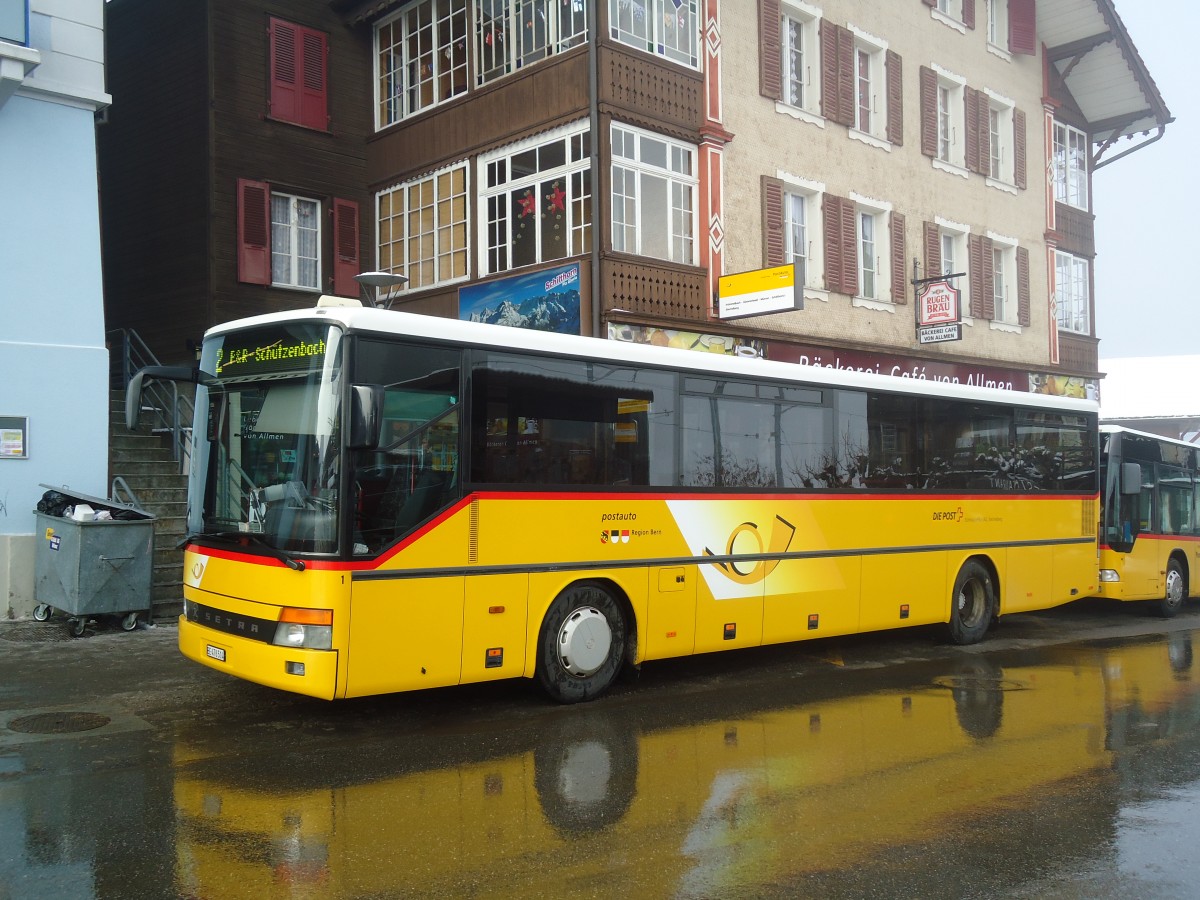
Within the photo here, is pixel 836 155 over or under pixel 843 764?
over

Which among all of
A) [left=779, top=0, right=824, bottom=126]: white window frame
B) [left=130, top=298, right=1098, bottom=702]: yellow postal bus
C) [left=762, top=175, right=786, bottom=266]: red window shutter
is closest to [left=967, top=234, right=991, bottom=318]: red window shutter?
[left=779, top=0, right=824, bottom=126]: white window frame

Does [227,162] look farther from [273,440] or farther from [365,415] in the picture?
[365,415]

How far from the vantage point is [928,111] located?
23.9 m

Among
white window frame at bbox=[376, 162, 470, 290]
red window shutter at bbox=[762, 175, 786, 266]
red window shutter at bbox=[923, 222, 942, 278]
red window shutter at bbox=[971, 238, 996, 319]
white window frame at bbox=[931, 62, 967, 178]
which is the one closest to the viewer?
white window frame at bbox=[376, 162, 470, 290]

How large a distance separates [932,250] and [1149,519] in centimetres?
925

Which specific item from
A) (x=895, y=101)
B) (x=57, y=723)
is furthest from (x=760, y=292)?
(x=57, y=723)

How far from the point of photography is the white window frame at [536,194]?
17.2 m

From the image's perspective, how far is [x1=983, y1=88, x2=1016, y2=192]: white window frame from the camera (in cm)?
2623

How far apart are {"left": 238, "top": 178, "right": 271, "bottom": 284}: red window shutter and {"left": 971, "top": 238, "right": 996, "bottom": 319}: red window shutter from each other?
15760mm

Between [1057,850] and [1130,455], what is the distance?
12.3 meters

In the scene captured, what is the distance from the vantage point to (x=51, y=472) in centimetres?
1262

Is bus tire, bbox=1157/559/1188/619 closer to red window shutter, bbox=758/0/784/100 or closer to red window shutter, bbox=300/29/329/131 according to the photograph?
red window shutter, bbox=758/0/784/100

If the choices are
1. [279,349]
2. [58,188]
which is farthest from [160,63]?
[279,349]

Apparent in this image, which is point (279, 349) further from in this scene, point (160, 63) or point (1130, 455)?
point (160, 63)
